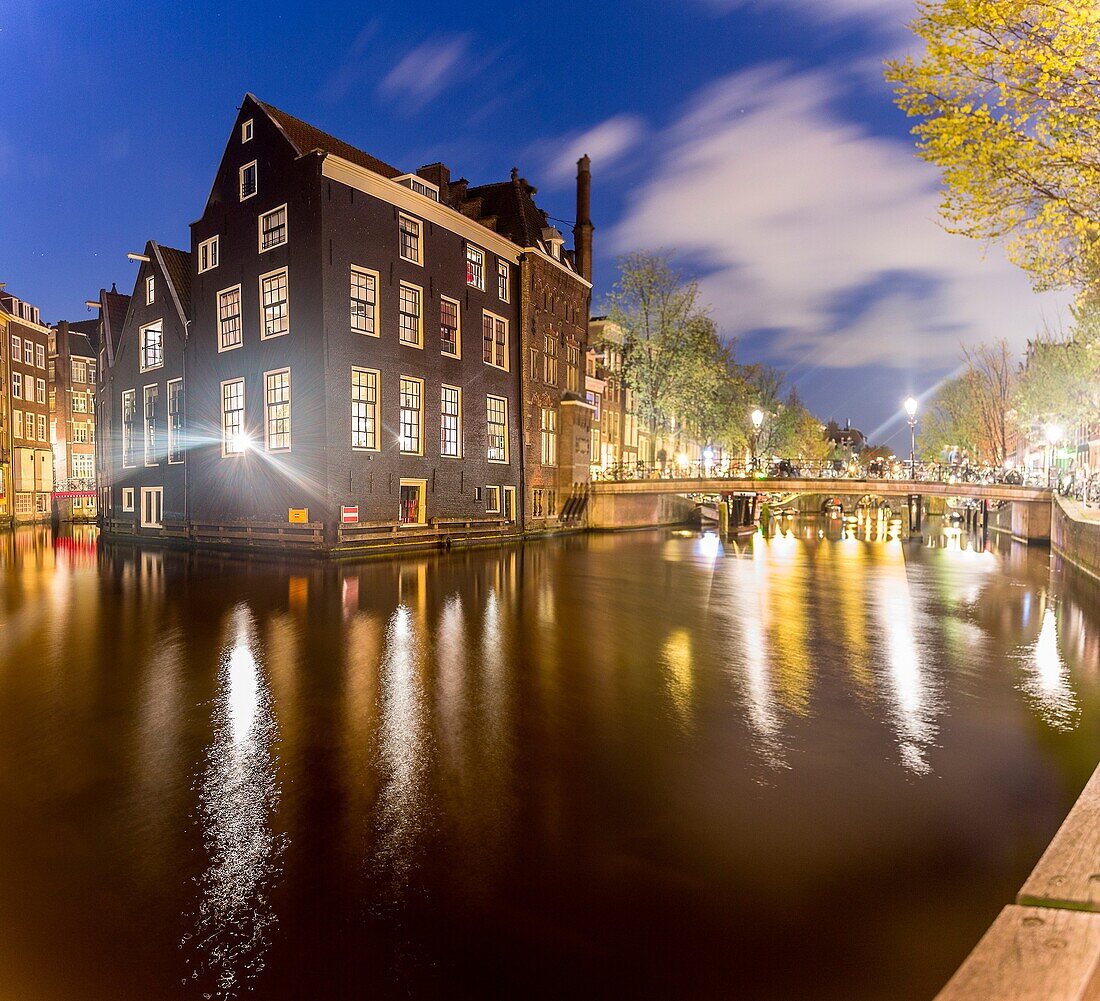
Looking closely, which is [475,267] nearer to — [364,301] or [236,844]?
[364,301]

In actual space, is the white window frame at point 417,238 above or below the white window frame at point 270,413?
above

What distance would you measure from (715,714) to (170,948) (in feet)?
19.3

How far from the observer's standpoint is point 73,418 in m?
67.1

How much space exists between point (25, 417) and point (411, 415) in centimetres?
4408

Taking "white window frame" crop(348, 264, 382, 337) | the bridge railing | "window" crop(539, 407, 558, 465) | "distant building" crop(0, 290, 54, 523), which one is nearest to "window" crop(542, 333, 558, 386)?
"window" crop(539, 407, 558, 465)

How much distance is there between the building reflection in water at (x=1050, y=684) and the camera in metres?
8.36

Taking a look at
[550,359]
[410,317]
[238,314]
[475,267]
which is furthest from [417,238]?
[550,359]

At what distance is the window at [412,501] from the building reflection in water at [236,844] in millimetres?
22212

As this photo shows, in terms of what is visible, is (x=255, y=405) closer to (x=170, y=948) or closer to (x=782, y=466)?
(x=170, y=948)

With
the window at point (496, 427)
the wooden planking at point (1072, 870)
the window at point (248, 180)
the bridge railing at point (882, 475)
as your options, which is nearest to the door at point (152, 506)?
the window at point (248, 180)

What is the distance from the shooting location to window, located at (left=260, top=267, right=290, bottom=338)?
96.2 ft

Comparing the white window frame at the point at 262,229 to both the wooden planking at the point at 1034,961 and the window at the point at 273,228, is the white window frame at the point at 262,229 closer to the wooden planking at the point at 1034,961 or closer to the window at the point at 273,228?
the window at the point at 273,228

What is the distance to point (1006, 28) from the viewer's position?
11227 mm

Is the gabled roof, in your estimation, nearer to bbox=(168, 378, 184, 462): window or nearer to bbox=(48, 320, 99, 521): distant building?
bbox=(168, 378, 184, 462): window
